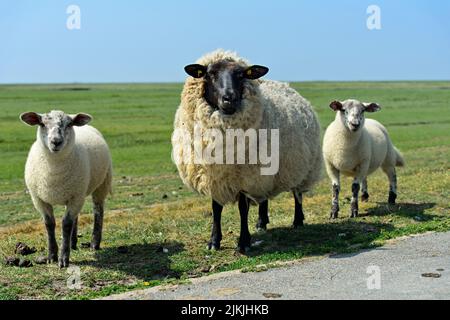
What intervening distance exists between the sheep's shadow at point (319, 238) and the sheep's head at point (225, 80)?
2514mm

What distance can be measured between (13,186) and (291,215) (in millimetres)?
12761

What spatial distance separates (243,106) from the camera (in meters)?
11.4

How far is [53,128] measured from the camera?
1045cm

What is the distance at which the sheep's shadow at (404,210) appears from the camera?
14648 millimetres

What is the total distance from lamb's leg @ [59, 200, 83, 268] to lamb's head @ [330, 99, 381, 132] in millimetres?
6859

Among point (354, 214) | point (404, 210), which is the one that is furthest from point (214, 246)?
point (404, 210)

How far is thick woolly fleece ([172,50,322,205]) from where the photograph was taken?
11.3 m

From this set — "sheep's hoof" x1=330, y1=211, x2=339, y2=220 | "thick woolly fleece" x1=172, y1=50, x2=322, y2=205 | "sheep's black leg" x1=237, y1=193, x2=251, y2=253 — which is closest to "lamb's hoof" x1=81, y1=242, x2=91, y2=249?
"thick woolly fleece" x1=172, y1=50, x2=322, y2=205

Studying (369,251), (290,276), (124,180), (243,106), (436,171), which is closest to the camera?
(290,276)

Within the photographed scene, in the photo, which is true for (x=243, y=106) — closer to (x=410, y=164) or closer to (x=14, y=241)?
(x=14, y=241)

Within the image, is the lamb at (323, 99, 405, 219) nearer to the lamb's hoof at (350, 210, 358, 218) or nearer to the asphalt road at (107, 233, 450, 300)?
the lamb's hoof at (350, 210, 358, 218)

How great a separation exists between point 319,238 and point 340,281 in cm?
361

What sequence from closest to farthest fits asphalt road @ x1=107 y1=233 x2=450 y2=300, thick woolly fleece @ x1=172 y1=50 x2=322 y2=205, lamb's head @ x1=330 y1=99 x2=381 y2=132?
asphalt road @ x1=107 y1=233 x2=450 y2=300, thick woolly fleece @ x1=172 y1=50 x2=322 y2=205, lamb's head @ x1=330 y1=99 x2=381 y2=132
